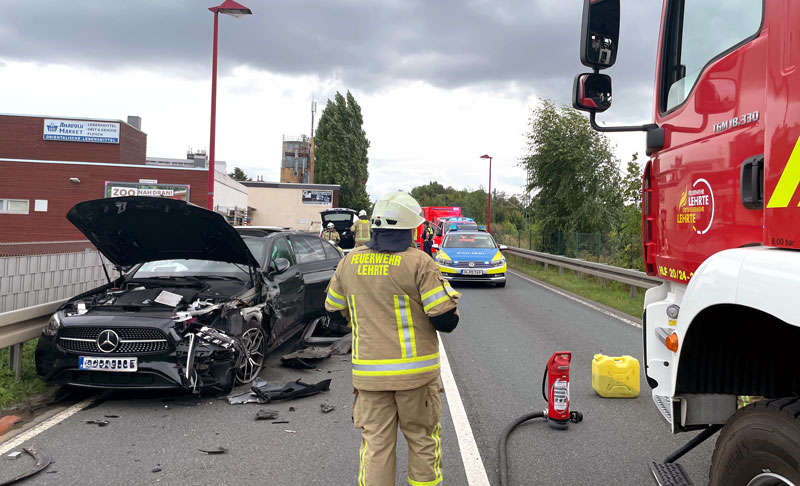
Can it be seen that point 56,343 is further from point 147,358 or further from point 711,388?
point 711,388

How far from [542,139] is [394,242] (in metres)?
26.0

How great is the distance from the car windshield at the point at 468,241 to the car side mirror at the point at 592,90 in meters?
13.9

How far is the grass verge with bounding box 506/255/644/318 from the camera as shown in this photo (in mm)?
13055

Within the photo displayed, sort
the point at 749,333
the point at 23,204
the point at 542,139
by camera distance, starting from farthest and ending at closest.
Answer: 1. the point at 23,204
2. the point at 542,139
3. the point at 749,333

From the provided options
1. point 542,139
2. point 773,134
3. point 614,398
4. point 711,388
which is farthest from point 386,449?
point 542,139

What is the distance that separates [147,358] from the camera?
5.46 meters

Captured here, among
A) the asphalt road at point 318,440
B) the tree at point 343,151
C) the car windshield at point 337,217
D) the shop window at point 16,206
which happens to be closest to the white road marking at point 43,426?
the asphalt road at point 318,440

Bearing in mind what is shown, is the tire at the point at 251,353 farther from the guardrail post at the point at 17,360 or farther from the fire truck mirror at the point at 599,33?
the fire truck mirror at the point at 599,33

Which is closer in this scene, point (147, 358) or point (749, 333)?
point (749, 333)

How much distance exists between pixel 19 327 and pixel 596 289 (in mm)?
13712

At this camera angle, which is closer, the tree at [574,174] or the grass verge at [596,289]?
the grass verge at [596,289]

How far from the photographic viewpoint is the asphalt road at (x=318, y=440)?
13.2 ft

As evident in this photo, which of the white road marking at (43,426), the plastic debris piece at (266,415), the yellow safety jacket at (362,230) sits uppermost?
the yellow safety jacket at (362,230)

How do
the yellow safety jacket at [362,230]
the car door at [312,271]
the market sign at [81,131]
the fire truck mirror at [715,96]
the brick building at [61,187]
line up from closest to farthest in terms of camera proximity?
the fire truck mirror at [715,96], the car door at [312,271], the yellow safety jacket at [362,230], the brick building at [61,187], the market sign at [81,131]
